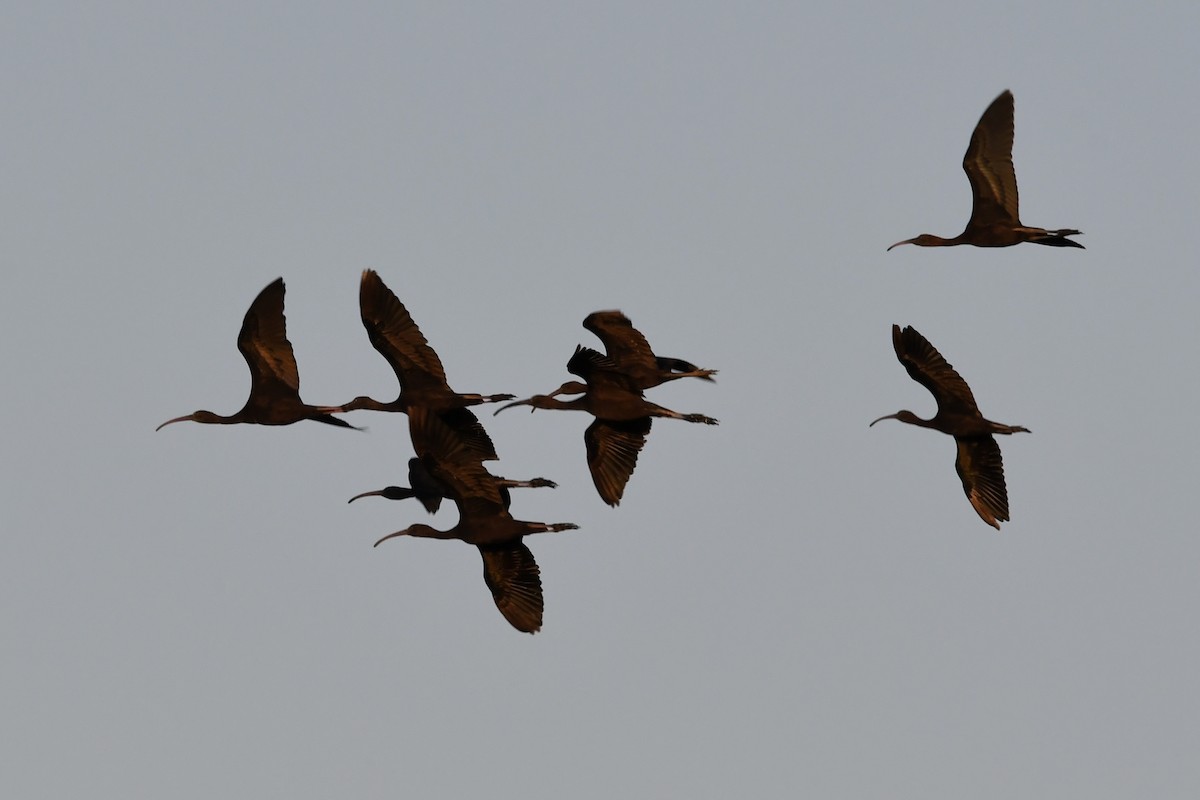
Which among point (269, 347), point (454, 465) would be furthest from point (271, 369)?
point (454, 465)

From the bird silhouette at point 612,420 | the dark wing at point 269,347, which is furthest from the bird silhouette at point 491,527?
the dark wing at point 269,347

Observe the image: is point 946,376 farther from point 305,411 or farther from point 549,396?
point 305,411

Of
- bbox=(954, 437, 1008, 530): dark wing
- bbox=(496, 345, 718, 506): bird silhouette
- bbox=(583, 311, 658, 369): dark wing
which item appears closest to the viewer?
bbox=(583, 311, 658, 369): dark wing

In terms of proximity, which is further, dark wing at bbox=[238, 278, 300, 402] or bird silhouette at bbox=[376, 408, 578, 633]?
dark wing at bbox=[238, 278, 300, 402]

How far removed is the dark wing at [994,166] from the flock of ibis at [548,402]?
0.06 feet

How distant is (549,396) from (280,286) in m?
5.10

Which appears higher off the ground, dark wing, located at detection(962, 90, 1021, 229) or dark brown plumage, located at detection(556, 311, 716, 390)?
dark wing, located at detection(962, 90, 1021, 229)

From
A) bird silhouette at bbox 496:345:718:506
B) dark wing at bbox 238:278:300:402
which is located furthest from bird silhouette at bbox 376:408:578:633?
dark wing at bbox 238:278:300:402

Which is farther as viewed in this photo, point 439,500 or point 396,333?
point 439,500

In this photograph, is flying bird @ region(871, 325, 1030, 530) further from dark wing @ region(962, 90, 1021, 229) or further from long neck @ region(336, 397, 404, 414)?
long neck @ region(336, 397, 404, 414)

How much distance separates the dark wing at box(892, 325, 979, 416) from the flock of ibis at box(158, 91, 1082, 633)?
0.7 inches

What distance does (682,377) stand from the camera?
51.6 meters

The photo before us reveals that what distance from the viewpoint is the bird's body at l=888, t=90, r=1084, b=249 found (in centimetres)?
5200

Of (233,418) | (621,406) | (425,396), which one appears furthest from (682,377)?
(233,418)
